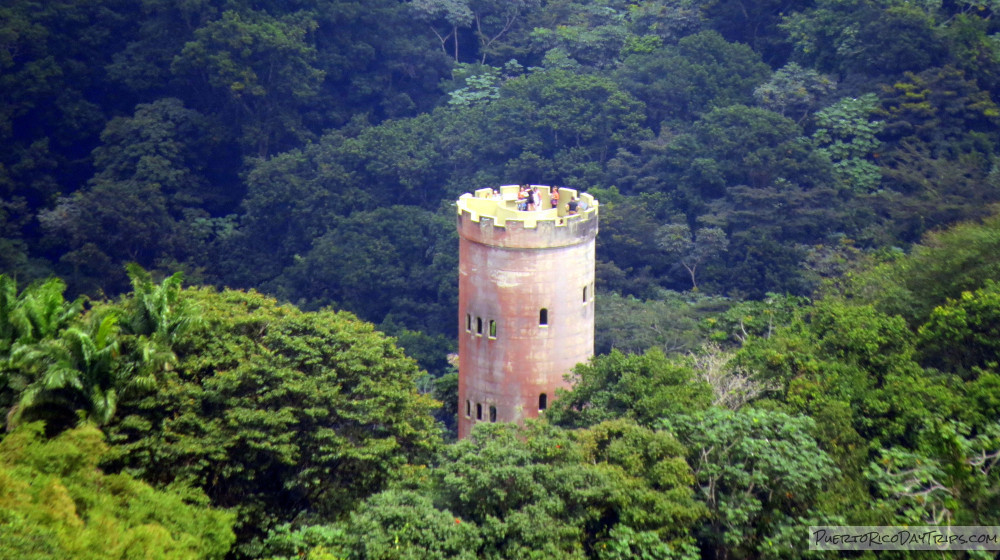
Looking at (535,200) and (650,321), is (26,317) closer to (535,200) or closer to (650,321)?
(535,200)

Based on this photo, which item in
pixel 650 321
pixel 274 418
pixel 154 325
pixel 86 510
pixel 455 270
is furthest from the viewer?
pixel 455 270

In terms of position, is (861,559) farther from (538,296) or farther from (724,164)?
(724,164)

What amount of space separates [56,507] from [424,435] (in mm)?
10370

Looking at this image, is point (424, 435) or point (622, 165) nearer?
point (424, 435)

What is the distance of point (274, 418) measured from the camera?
88.8 feet

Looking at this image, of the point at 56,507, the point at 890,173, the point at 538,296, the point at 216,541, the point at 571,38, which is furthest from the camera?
the point at 571,38

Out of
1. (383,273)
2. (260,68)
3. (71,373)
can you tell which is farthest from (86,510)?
(260,68)

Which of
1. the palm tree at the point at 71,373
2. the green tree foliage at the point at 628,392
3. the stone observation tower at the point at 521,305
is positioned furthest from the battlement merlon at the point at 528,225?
the palm tree at the point at 71,373

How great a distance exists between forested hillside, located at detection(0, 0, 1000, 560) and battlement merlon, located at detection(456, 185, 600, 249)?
346 cm

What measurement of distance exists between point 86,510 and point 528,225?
1377cm

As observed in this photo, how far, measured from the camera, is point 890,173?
181ft

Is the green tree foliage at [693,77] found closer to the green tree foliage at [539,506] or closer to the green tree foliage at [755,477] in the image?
the green tree foliage at [755,477]

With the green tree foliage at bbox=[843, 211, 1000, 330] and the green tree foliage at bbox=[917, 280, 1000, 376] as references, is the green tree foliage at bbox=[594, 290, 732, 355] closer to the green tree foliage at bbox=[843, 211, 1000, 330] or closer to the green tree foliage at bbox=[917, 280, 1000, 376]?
the green tree foliage at bbox=[843, 211, 1000, 330]

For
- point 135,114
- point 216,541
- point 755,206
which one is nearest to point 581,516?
point 216,541
